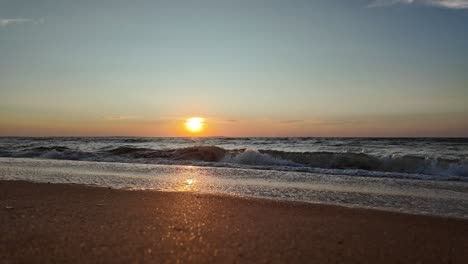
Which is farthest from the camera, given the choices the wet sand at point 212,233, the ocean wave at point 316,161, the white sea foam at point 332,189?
the ocean wave at point 316,161

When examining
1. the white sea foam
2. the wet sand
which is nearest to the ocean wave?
the white sea foam

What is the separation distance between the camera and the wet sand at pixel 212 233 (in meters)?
3.52

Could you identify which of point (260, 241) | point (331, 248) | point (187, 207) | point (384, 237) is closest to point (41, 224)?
point (187, 207)

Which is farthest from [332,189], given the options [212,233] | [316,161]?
[316,161]

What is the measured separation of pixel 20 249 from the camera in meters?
3.57

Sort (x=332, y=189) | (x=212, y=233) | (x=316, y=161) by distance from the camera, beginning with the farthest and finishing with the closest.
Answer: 1. (x=316, y=161)
2. (x=332, y=189)
3. (x=212, y=233)

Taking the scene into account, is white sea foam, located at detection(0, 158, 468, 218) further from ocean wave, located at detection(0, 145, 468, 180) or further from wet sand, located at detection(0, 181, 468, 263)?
ocean wave, located at detection(0, 145, 468, 180)

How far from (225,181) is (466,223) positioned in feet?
19.9

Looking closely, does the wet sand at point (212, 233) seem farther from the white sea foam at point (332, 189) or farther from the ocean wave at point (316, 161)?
the ocean wave at point (316, 161)

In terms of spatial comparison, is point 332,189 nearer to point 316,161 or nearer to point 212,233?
point 212,233

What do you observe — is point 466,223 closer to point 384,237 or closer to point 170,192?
point 384,237

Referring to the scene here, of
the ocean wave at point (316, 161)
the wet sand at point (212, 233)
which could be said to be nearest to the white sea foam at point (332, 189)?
the wet sand at point (212, 233)

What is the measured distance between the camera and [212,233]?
4281mm

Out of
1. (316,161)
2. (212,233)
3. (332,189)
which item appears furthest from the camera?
(316,161)
